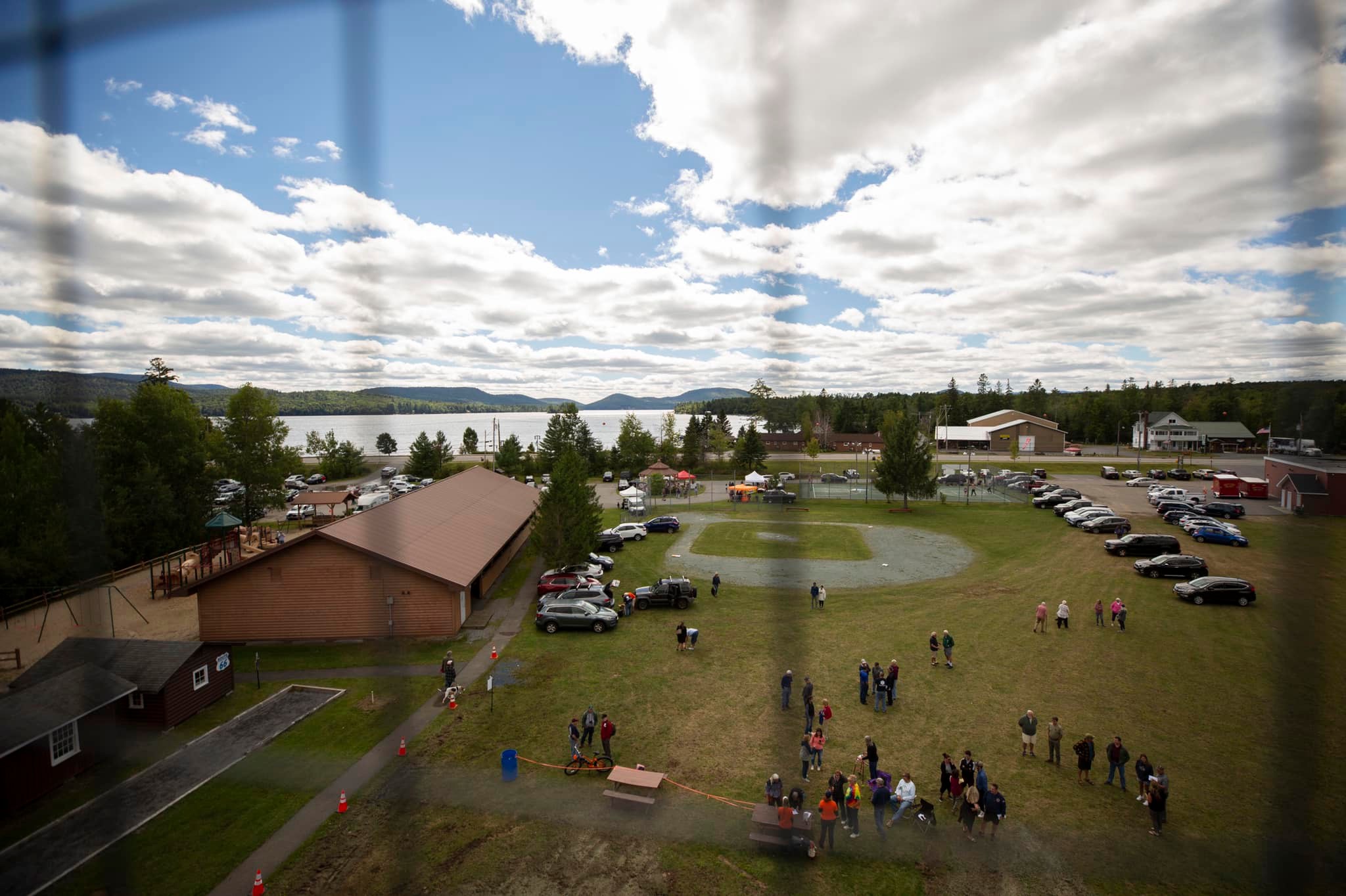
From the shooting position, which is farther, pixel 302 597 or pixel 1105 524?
pixel 1105 524

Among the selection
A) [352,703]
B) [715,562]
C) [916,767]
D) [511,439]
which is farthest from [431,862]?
[511,439]

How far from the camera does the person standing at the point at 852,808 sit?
9.12 metres

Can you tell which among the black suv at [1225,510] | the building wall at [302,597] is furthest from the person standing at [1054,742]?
the black suv at [1225,510]

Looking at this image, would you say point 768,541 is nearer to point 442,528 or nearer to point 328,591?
point 442,528

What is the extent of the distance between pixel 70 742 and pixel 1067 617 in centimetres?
2397

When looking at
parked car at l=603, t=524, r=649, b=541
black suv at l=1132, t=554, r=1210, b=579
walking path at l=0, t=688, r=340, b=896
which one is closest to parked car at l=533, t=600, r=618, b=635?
walking path at l=0, t=688, r=340, b=896

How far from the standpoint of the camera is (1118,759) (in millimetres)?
10133

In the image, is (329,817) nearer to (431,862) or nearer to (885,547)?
(431,862)

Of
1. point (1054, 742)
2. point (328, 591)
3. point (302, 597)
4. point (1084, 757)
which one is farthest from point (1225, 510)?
point (302, 597)

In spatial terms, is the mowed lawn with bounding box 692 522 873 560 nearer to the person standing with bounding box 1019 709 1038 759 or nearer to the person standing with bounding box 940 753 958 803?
the person standing with bounding box 1019 709 1038 759

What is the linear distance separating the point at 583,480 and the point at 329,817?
14969 millimetres

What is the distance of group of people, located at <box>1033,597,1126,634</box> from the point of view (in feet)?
56.4

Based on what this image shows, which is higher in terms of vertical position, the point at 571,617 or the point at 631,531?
the point at 631,531

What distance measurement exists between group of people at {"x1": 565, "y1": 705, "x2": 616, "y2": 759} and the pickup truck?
8157 millimetres
